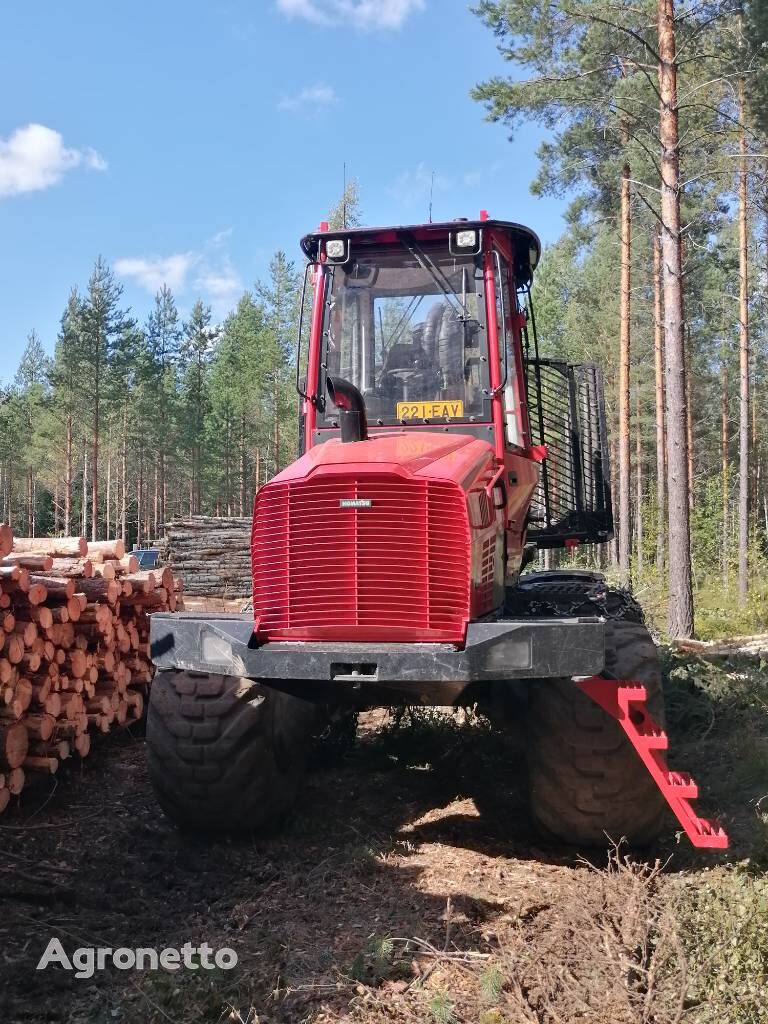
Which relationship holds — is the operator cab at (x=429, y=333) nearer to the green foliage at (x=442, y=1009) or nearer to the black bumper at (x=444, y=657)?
the black bumper at (x=444, y=657)

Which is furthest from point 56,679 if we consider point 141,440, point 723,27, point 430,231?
point 141,440

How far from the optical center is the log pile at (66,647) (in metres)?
6.15

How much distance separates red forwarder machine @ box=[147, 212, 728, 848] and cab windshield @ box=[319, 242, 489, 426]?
10 millimetres

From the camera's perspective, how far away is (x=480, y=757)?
6.71 meters

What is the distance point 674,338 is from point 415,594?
8.85 metres

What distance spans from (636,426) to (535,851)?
31.5 meters

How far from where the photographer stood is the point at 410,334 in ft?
18.7

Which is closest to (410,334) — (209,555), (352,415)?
(352,415)

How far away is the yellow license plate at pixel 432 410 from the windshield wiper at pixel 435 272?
549 mm

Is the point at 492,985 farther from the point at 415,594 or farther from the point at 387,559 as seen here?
the point at 387,559

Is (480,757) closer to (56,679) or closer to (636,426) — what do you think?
(56,679)

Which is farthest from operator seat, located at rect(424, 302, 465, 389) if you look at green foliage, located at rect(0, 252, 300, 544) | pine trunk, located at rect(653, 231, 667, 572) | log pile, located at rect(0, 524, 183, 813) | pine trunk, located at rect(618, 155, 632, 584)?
green foliage, located at rect(0, 252, 300, 544)

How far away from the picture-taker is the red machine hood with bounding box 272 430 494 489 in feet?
15.1

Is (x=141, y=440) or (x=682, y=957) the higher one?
(x=141, y=440)
